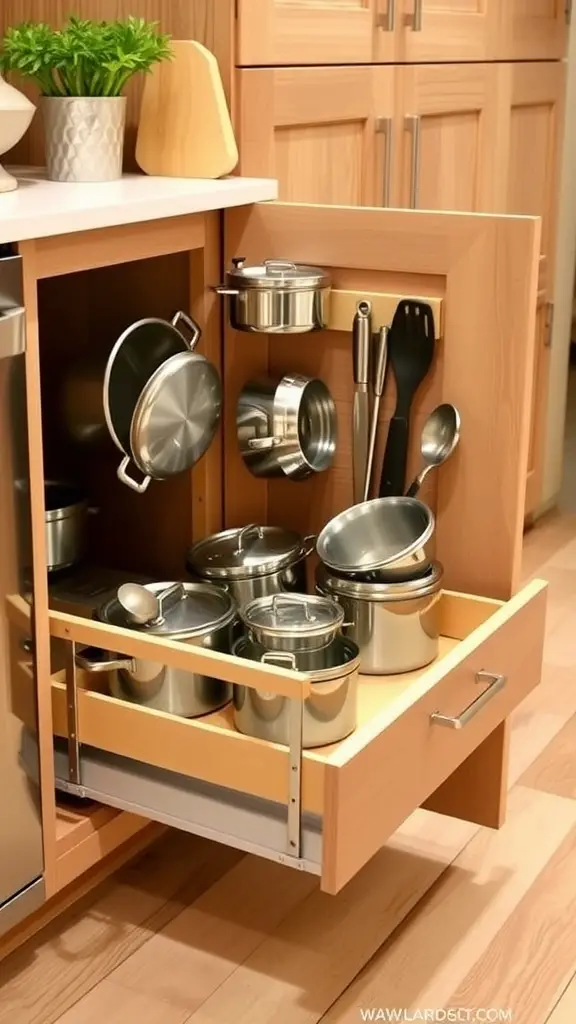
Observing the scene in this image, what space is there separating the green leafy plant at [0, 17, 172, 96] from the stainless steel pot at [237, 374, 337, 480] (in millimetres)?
437

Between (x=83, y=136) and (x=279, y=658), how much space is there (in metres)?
0.72

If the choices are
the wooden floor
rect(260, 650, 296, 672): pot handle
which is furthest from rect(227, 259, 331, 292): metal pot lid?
the wooden floor

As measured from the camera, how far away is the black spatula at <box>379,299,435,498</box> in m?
1.61

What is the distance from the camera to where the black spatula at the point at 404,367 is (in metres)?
1.61

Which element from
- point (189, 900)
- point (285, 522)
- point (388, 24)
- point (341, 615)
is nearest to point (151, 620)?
point (341, 615)

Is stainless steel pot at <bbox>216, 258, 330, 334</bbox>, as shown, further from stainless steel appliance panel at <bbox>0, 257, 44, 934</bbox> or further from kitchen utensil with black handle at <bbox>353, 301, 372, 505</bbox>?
stainless steel appliance panel at <bbox>0, 257, 44, 934</bbox>

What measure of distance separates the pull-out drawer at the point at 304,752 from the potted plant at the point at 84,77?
0.60 m

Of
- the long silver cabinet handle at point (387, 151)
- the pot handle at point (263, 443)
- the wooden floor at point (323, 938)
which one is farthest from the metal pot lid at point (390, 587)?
the long silver cabinet handle at point (387, 151)

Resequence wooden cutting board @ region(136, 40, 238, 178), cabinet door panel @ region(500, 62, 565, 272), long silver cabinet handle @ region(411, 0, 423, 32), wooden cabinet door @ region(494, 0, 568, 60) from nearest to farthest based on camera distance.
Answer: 1. wooden cutting board @ region(136, 40, 238, 178)
2. long silver cabinet handle @ region(411, 0, 423, 32)
3. wooden cabinet door @ region(494, 0, 568, 60)
4. cabinet door panel @ region(500, 62, 565, 272)

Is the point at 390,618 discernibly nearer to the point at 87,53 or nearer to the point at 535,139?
the point at 87,53

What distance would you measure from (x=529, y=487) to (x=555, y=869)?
4.93 ft

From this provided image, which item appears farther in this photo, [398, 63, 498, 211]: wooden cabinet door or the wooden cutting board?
[398, 63, 498, 211]: wooden cabinet door

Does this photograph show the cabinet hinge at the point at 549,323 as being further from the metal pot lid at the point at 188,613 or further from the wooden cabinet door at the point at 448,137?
the metal pot lid at the point at 188,613

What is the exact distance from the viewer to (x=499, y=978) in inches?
63.7
